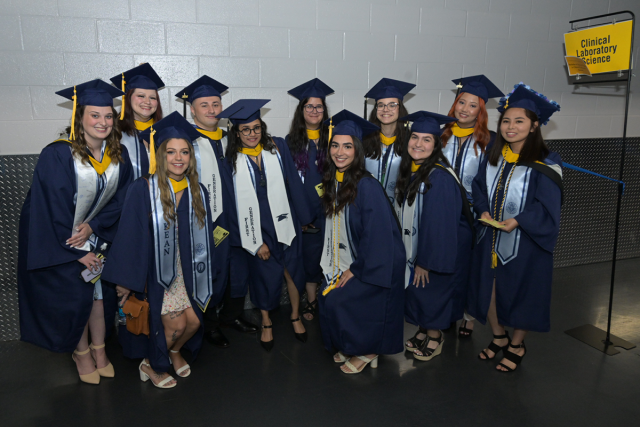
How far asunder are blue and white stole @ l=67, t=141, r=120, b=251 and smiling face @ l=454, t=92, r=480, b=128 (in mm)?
2578

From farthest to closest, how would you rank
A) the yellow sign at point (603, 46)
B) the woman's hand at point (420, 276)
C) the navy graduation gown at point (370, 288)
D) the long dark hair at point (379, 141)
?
the yellow sign at point (603, 46), the long dark hair at point (379, 141), the woman's hand at point (420, 276), the navy graduation gown at point (370, 288)

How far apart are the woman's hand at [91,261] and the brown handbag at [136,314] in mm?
310

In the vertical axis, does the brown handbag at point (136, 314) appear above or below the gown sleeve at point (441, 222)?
below

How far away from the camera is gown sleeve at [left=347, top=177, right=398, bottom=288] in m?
2.95

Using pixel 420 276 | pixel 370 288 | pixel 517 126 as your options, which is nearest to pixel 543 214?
pixel 517 126

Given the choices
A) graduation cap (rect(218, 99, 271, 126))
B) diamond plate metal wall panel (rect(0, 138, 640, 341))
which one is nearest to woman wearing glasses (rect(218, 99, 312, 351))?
graduation cap (rect(218, 99, 271, 126))

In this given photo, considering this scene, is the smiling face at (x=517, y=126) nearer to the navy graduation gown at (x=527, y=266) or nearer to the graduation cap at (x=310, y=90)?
the navy graduation gown at (x=527, y=266)

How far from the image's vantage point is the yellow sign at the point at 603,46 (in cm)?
394

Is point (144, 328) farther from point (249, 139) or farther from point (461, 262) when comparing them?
point (461, 262)

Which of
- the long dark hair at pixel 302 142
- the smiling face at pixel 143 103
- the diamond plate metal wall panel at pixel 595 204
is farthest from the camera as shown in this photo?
the diamond plate metal wall panel at pixel 595 204

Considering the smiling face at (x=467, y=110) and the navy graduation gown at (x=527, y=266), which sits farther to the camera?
the smiling face at (x=467, y=110)

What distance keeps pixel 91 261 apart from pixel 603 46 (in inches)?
180

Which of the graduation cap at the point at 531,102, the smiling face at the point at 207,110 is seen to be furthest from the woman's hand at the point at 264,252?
the graduation cap at the point at 531,102

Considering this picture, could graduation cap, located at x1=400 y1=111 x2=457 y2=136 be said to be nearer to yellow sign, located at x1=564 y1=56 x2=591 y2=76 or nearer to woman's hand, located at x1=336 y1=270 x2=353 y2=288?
woman's hand, located at x1=336 y1=270 x2=353 y2=288
